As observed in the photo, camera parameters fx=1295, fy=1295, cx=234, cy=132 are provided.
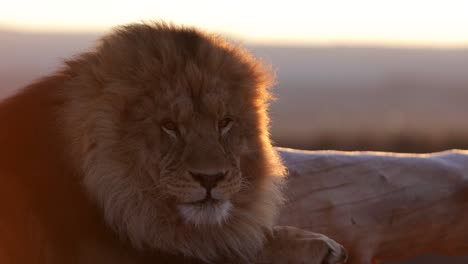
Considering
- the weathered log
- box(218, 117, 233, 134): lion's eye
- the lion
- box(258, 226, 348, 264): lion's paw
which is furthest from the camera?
the weathered log

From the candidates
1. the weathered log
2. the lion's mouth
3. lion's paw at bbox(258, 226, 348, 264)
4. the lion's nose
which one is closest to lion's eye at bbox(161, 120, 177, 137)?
the lion's nose

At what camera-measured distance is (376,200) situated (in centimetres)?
732

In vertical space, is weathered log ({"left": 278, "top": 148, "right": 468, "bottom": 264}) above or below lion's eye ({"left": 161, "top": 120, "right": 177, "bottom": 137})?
below

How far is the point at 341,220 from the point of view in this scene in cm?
726

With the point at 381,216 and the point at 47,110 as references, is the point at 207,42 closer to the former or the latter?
the point at 47,110

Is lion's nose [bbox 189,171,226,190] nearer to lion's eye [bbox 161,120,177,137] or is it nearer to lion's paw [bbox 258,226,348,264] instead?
lion's eye [bbox 161,120,177,137]

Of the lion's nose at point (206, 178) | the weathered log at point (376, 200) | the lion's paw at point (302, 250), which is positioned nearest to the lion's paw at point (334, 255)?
the lion's paw at point (302, 250)

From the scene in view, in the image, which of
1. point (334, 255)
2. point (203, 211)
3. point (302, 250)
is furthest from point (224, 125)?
point (334, 255)

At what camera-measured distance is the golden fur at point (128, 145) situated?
5812mm

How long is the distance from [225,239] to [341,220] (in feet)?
4.05

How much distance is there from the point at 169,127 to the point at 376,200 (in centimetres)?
186

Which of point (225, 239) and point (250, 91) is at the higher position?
point (250, 91)

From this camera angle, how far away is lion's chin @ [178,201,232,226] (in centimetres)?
588

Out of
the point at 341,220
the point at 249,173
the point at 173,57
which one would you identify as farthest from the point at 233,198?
→ the point at 341,220
